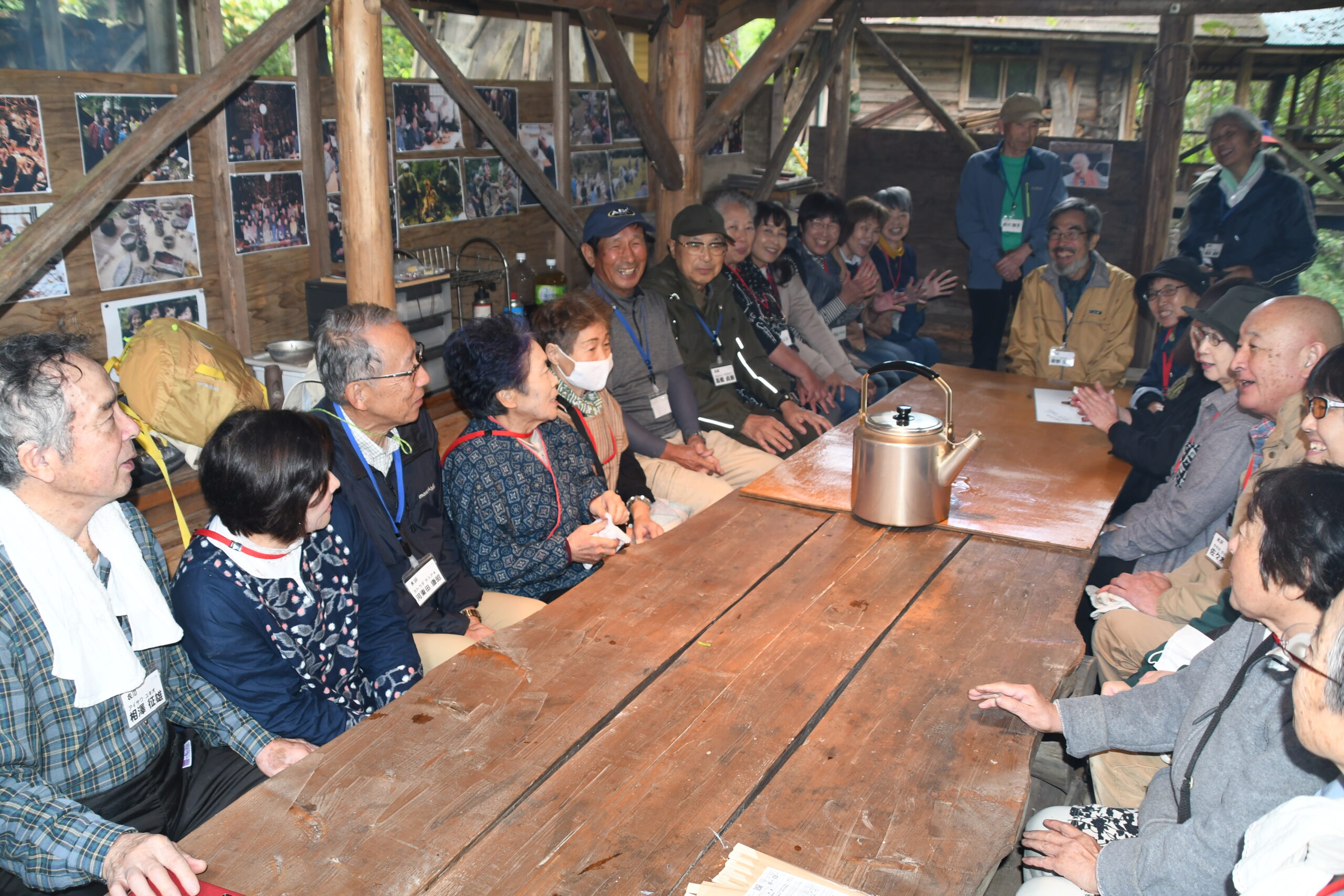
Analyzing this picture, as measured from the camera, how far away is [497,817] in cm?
143

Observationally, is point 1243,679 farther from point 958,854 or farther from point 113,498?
point 113,498

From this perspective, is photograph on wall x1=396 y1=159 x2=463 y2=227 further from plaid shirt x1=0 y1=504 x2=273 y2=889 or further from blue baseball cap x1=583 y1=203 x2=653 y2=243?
plaid shirt x1=0 y1=504 x2=273 y2=889

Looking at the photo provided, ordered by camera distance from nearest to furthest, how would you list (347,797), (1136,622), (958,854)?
(958,854) → (347,797) → (1136,622)

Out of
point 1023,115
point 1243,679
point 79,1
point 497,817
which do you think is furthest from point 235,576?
point 1023,115

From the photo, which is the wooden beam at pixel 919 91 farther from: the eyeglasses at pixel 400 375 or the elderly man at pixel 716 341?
the eyeglasses at pixel 400 375

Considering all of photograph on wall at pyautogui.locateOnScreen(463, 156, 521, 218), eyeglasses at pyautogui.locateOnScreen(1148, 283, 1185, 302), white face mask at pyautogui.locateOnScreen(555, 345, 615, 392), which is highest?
photograph on wall at pyautogui.locateOnScreen(463, 156, 521, 218)

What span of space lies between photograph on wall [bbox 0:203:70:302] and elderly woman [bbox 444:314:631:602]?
1.52 metres

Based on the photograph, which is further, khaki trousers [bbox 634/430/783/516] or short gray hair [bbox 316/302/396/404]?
khaki trousers [bbox 634/430/783/516]

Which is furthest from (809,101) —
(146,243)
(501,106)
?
(146,243)

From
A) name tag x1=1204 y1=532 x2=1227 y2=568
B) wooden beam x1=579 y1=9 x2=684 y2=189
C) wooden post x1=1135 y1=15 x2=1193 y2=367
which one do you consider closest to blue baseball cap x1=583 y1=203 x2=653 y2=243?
wooden beam x1=579 y1=9 x2=684 y2=189

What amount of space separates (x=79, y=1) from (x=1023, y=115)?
4.62 metres

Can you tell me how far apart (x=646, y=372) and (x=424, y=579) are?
1443 millimetres

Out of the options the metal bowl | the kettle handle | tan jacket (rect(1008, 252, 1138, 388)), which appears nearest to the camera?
the kettle handle

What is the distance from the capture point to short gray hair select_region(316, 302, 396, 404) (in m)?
2.48
